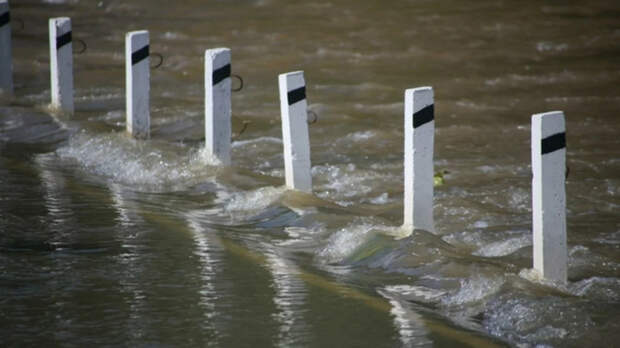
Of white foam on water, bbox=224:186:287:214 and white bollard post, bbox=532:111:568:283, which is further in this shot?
white foam on water, bbox=224:186:287:214

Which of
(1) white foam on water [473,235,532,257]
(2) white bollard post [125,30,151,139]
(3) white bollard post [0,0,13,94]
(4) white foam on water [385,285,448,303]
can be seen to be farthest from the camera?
(3) white bollard post [0,0,13,94]

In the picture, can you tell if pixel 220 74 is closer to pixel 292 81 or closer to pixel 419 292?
pixel 292 81

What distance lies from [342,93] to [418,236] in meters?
10.1

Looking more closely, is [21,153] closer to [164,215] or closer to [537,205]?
[164,215]

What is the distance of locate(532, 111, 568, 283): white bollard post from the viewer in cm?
720

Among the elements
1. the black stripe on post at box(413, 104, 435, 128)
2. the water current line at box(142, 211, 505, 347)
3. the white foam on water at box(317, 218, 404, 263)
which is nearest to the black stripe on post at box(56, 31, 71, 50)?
the water current line at box(142, 211, 505, 347)

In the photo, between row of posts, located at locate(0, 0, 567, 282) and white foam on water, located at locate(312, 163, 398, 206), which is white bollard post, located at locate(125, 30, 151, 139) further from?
white foam on water, located at locate(312, 163, 398, 206)

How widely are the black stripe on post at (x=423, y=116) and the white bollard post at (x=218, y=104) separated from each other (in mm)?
3339

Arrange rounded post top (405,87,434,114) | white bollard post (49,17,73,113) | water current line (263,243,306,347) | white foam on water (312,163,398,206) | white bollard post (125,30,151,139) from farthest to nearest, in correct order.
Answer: white bollard post (49,17,73,113)
white bollard post (125,30,151,139)
white foam on water (312,163,398,206)
rounded post top (405,87,434,114)
water current line (263,243,306,347)

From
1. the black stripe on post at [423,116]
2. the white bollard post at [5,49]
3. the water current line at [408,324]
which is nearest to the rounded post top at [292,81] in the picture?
the black stripe on post at [423,116]

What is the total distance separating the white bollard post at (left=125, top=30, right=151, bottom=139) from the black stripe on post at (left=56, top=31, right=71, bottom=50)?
1.80m

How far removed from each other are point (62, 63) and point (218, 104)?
4044mm

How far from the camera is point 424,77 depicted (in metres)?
19.8

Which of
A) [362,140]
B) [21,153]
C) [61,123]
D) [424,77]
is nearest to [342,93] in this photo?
[424,77]
